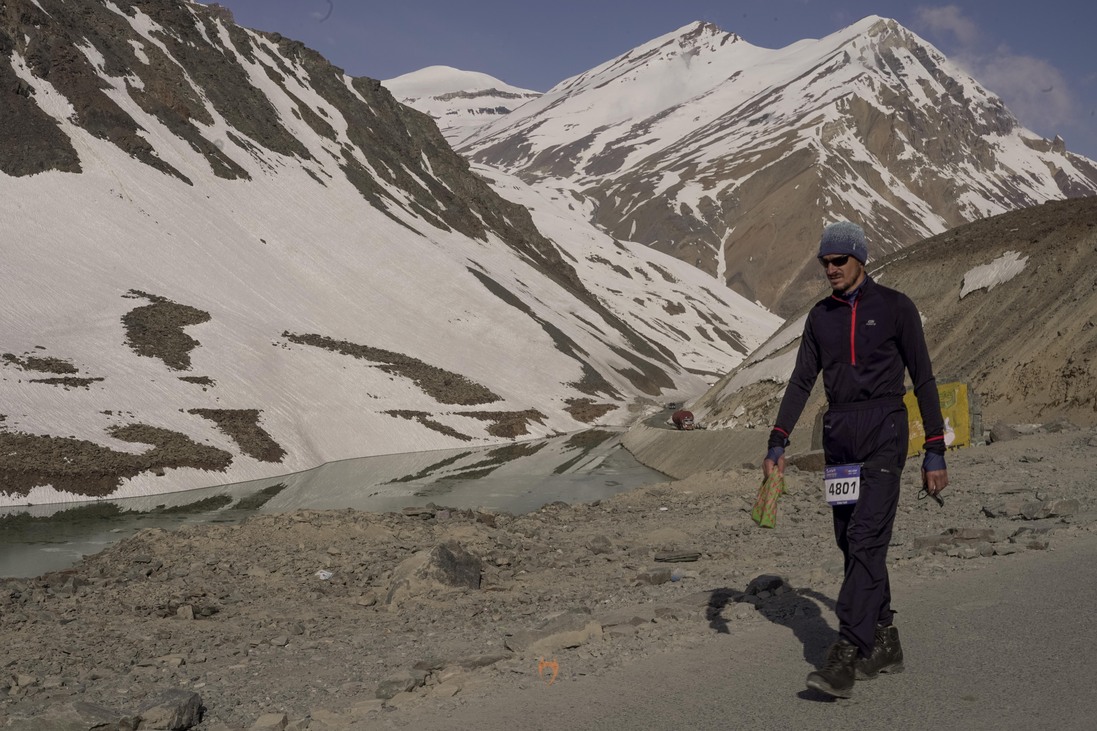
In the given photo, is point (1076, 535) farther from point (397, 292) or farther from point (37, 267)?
point (397, 292)

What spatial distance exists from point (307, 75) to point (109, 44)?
31442 millimetres

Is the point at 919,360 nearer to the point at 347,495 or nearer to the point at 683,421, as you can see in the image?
the point at 347,495

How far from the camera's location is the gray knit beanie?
25.8 ft

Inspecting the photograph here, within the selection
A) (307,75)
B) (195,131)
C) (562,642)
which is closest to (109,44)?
(195,131)

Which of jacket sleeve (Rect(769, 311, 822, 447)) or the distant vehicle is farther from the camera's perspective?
the distant vehicle

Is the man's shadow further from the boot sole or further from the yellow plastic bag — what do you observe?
the yellow plastic bag

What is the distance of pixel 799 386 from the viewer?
8344mm

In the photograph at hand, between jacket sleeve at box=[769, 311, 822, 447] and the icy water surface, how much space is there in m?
21.6

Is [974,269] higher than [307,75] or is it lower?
lower

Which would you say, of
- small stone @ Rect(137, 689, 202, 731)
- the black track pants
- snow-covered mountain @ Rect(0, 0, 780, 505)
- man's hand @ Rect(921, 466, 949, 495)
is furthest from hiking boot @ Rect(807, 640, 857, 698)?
snow-covered mountain @ Rect(0, 0, 780, 505)

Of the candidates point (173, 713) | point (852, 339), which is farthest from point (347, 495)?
point (852, 339)

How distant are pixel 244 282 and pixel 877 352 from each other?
77.4 metres

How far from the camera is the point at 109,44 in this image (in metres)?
97.6

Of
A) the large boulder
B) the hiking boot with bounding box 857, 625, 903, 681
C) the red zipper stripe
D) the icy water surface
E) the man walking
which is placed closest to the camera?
the hiking boot with bounding box 857, 625, 903, 681
